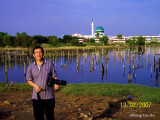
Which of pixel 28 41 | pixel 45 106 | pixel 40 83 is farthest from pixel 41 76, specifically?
pixel 28 41

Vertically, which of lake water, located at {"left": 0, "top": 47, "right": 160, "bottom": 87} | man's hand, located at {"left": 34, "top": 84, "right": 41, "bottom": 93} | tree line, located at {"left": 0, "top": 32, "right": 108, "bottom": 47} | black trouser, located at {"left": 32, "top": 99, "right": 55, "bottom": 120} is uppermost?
tree line, located at {"left": 0, "top": 32, "right": 108, "bottom": 47}

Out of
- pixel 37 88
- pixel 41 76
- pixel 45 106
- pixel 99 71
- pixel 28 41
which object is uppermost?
pixel 28 41

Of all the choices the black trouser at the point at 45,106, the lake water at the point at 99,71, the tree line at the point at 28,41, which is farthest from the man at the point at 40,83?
the tree line at the point at 28,41

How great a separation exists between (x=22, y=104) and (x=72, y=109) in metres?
1.63

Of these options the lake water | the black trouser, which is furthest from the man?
the lake water

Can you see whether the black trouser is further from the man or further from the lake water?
the lake water

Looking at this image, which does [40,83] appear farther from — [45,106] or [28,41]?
[28,41]

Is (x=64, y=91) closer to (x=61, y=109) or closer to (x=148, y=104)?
(x=61, y=109)

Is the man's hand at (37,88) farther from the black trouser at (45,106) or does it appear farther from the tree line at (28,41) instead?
the tree line at (28,41)

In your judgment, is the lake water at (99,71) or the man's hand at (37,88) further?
the lake water at (99,71)

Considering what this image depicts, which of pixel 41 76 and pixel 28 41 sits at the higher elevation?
pixel 28 41

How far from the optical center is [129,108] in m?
5.47

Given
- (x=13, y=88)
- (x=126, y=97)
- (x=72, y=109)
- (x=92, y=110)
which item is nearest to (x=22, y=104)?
(x=72, y=109)

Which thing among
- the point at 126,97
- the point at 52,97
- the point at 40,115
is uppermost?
the point at 52,97
